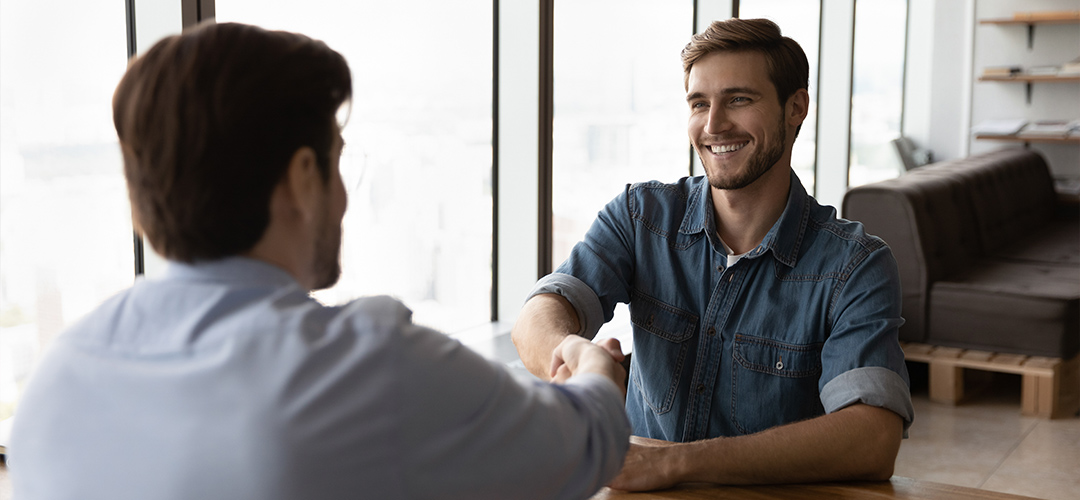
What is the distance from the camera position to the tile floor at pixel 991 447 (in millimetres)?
3198

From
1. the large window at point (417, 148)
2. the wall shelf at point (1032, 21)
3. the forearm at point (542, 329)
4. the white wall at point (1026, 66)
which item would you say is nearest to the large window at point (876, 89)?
the white wall at point (1026, 66)

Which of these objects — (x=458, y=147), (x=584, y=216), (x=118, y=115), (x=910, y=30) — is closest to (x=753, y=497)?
(x=118, y=115)

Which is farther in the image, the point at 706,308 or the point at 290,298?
the point at 706,308

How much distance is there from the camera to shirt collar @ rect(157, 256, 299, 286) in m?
0.68

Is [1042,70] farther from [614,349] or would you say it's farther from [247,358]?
[247,358]

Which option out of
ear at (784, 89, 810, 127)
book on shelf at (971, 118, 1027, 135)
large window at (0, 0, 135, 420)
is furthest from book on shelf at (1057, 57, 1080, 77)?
large window at (0, 0, 135, 420)

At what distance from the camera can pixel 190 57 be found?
66 cm

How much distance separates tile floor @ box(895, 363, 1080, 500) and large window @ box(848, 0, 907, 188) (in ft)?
9.46

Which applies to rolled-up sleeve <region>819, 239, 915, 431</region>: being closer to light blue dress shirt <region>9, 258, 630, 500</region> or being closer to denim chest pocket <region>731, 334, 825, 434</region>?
denim chest pocket <region>731, 334, 825, 434</region>

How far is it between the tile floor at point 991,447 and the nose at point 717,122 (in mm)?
1616

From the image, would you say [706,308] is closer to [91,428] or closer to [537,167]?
[91,428]

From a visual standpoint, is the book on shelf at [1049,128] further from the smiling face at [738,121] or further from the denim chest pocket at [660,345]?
the denim chest pocket at [660,345]

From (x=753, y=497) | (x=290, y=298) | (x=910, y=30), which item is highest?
(x=910, y=30)

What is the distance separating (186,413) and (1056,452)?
11.8 feet
